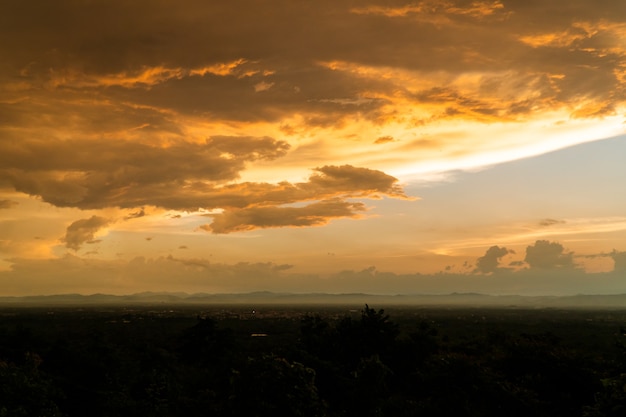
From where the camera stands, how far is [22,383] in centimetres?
2191

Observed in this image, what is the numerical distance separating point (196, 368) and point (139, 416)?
81.4 ft

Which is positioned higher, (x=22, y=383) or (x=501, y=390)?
(x=22, y=383)

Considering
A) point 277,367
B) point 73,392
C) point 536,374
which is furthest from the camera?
point 536,374

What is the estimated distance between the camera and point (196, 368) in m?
51.2

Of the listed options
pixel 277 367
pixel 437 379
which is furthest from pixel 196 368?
pixel 277 367

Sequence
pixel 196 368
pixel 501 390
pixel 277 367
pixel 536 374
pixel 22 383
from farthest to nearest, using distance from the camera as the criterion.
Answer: pixel 196 368
pixel 536 374
pixel 501 390
pixel 22 383
pixel 277 367

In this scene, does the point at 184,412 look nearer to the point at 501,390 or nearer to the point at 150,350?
the point at 501,390

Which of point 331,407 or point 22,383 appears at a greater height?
point 22,383

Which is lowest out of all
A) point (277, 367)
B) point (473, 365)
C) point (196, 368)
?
point (196, 368)

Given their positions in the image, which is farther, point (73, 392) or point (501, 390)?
point (73, 392)

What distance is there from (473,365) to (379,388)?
20.0 feet

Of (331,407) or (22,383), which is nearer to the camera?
(22,383)

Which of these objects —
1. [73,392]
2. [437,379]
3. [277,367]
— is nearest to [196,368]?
[73,392]

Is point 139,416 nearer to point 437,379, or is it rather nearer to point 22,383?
point 22,383
